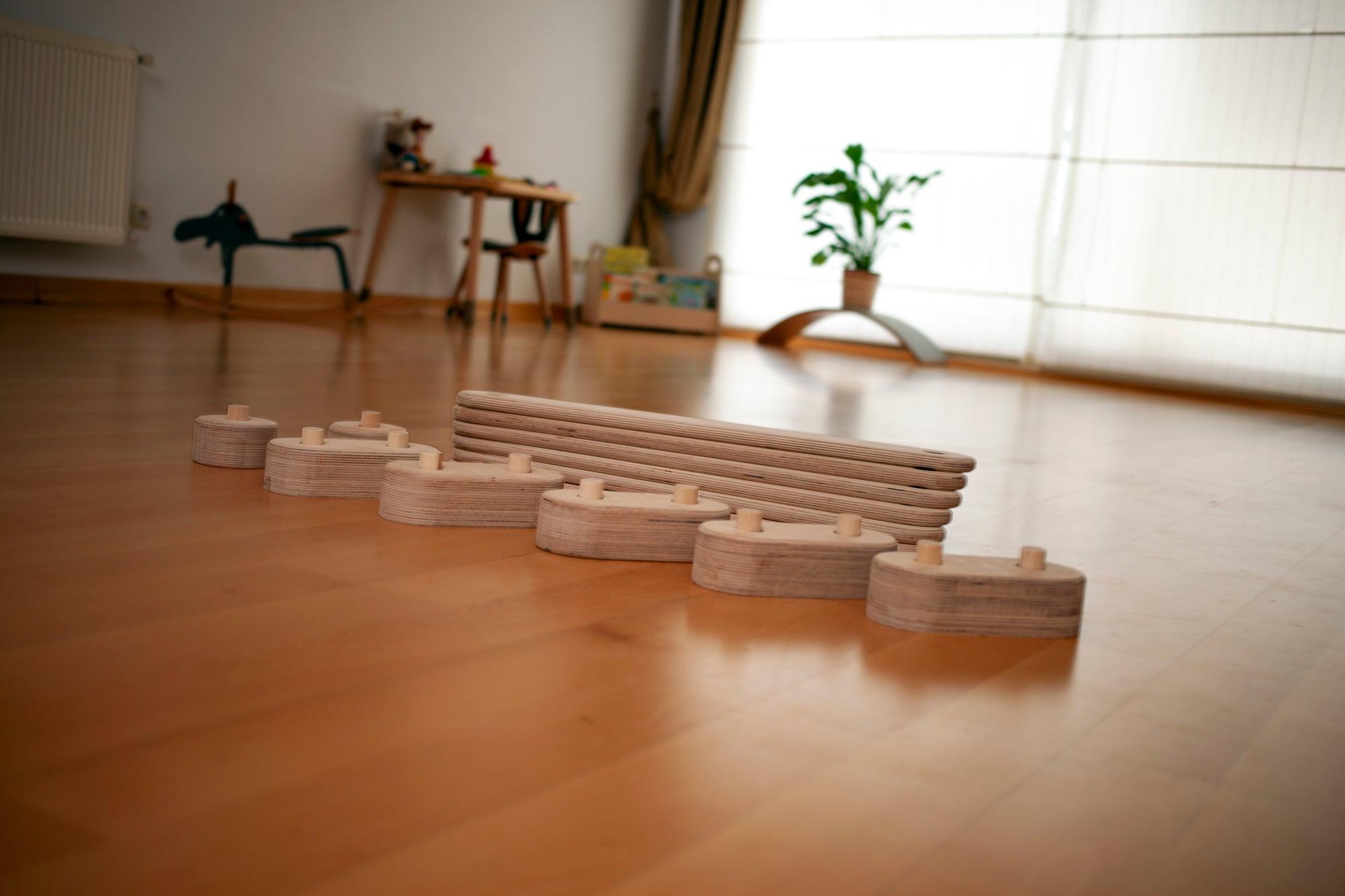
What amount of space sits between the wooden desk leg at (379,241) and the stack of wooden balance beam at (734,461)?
159 inches

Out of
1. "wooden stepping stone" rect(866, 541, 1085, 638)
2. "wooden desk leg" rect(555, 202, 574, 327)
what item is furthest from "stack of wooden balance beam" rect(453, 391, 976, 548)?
"wooden desk leg" rect(555, 202, 574, 327)

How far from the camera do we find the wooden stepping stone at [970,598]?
1.16 m

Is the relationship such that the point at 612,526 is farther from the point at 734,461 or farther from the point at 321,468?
the point at 321,468

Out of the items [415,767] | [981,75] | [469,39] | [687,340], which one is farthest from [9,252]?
[981,75]

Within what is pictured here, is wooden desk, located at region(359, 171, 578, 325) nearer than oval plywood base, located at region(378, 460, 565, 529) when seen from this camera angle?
No

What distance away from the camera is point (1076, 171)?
632 cm

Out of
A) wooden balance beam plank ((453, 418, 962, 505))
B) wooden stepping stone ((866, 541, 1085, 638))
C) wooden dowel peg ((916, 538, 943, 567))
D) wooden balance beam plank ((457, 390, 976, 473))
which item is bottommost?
wooden stepping stone ((866, 541, 1085, 638))

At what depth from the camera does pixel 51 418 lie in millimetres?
1830

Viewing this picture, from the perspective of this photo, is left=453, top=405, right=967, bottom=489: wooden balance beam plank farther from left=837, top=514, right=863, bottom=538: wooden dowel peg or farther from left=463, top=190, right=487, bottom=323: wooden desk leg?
left=463, top=190, right=487, bottom=323: wooden desk leg

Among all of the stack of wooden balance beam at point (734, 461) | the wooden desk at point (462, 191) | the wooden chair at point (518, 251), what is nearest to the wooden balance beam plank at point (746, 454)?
the stack of wooden balance beam at point (734, 461)

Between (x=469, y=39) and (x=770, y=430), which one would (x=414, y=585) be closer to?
(x=770, y=430)

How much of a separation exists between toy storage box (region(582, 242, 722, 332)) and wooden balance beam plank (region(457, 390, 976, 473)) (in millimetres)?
5231

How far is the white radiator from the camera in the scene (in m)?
4.07

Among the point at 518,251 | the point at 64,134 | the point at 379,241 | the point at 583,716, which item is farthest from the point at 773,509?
the point at 518,251
